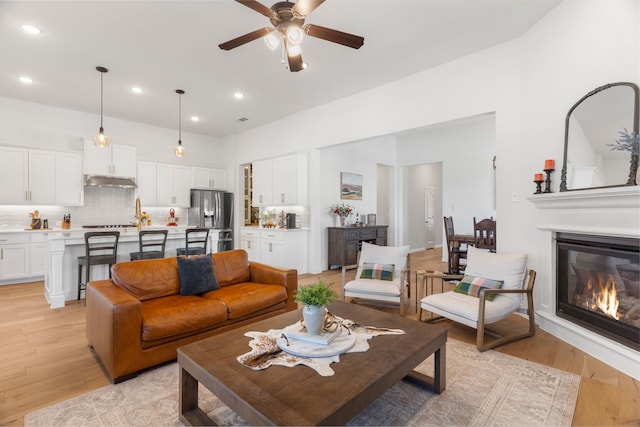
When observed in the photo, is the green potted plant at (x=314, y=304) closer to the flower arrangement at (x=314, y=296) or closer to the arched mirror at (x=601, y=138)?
the flower arrangement at (x=314, y=296)

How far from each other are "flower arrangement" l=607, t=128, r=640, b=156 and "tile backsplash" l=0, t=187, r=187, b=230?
303 inches

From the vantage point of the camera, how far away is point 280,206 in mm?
6898

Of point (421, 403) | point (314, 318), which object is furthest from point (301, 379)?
point (421, 403)

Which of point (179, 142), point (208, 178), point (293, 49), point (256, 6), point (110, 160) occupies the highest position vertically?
point (256, 6)

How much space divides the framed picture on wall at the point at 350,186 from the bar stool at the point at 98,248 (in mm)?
4216

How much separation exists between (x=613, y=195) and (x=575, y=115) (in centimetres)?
100

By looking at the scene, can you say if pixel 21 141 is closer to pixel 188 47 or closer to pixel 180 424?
pixel 188 47

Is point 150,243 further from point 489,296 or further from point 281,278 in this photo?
point 489,296

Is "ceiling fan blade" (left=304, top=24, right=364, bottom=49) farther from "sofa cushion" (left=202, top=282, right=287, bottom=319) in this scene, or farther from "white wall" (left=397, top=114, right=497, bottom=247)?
"white wall" (left=397, top=114, right=497, bottom=247)

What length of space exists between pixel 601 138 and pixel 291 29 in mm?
2791

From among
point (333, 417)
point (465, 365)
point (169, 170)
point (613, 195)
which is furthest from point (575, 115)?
point (169, 170)

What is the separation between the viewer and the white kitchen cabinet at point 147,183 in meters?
6.76

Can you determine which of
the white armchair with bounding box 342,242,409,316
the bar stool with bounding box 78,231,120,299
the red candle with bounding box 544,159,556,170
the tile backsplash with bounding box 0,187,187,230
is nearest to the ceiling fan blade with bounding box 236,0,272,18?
the white armchair with bounding box 342,242,409,316

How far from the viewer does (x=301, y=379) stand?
60.3 inches
